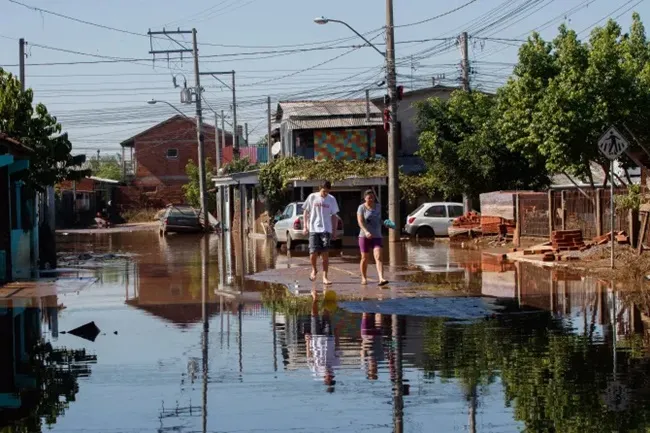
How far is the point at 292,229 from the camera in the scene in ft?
113

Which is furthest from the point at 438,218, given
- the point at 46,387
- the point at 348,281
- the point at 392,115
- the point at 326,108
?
the point at 46,387

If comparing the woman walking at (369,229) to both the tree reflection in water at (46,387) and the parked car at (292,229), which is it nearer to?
the tree reflection in water at (46,387)

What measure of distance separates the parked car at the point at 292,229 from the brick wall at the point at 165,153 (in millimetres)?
50784

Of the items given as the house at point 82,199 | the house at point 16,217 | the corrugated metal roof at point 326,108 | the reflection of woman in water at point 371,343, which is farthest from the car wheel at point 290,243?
the house at point 82,199

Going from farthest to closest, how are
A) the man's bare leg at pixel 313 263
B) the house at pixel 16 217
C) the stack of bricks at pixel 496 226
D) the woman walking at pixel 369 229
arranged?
the stack of bricks at pixel 496 226
the house at pixel 16 217
the man's bare leg at pixel 313 263
the woman walking at pixel 369 229

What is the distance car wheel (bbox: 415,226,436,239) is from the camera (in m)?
41.1

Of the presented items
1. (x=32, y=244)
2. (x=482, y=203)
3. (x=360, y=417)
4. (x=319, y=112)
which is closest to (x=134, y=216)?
(x=319, y=112)

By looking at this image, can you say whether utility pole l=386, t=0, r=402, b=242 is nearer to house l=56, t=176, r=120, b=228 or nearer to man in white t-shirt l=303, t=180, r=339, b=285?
man in white t-shirt l=303, t=180, r=339, b=285

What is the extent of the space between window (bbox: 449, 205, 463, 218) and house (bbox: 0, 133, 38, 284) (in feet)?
61.1

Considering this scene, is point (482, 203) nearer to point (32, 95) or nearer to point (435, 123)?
point (435, 123)

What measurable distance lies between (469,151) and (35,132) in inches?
692

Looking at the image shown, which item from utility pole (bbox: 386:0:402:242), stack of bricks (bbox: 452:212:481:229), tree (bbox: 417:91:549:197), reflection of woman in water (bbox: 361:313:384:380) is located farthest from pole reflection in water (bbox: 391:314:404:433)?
tree (bbox: 417:91:549:197)

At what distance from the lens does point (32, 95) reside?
28500 millimetres

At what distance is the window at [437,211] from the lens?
41.2 metres
